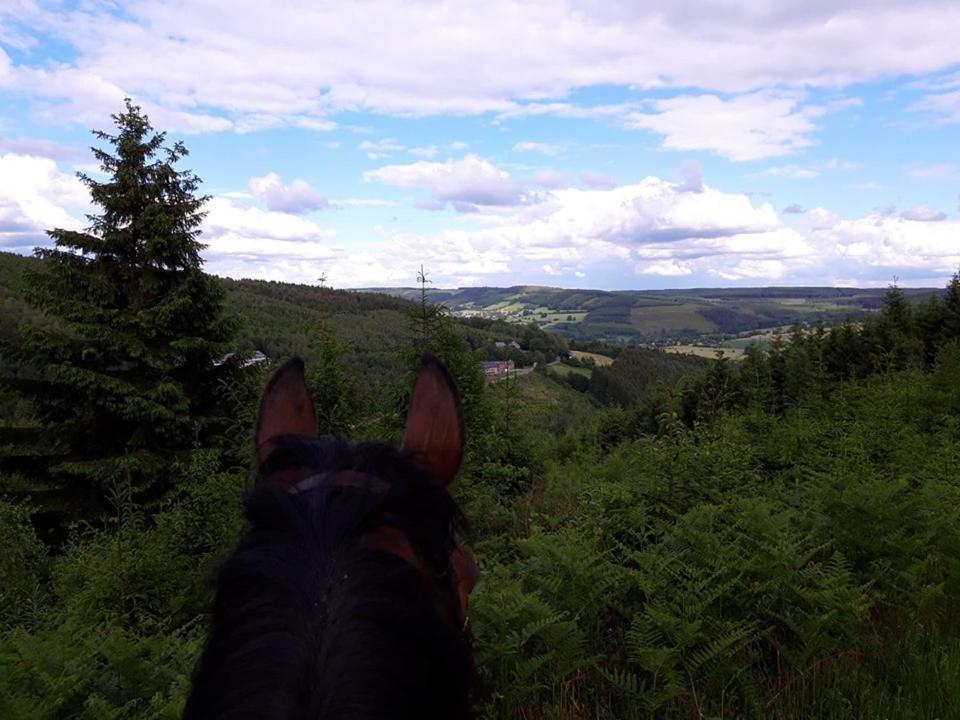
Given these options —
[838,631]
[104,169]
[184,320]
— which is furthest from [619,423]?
[838,631]

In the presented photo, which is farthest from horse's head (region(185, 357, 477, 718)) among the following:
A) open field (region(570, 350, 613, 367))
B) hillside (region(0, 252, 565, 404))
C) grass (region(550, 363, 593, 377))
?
open field (region(570, 350, 613, 367))

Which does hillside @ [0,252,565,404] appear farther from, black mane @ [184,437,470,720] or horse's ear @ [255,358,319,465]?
black mane @ [184,437,470,720]

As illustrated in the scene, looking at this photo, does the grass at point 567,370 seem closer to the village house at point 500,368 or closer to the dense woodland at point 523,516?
the dense woodland at point 523,516

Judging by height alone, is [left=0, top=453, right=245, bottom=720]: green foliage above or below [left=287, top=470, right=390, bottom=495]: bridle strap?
below

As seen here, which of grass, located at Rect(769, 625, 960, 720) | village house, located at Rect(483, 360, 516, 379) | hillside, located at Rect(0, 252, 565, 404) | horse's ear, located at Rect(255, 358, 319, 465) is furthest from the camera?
village house, located at Rect(483, 360, 516, 379)

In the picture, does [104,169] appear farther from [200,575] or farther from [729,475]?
[729,475]

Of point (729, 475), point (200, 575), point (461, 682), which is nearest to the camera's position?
point (461, 682)

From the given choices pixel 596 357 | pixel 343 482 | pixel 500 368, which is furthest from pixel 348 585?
pixel 596 357

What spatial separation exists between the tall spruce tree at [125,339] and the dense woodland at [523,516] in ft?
0.24

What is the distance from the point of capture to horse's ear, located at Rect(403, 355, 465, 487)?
1744mm

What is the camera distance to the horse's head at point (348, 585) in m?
1.13

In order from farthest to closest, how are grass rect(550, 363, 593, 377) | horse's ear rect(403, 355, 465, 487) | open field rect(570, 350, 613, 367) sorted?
open field rect(570, 350, 613, 367) < grass rect(550, 363, 593, 377) < horse's ear rect(403, 355, 465, 487)

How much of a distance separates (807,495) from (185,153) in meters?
18.9

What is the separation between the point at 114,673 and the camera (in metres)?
2.93
